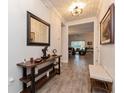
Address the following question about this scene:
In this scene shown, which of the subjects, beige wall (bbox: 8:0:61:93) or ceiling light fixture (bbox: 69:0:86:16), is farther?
ceiling light fixture (bbox: 69:0:86:16)

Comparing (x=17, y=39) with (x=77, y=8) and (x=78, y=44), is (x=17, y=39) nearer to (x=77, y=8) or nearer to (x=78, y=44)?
(x=77, y=8)

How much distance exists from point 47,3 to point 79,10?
122 centimetres

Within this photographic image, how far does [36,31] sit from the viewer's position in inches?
113

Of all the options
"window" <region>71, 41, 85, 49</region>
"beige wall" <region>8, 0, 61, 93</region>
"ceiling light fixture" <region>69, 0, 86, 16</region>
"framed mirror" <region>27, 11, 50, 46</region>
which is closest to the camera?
"beige wall" <region>8, 0, 61, 93</region>

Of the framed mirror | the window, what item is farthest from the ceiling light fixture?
the window

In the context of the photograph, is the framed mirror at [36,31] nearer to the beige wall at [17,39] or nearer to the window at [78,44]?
the beige wall at [17,39]

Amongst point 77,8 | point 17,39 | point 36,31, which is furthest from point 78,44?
point 17,39

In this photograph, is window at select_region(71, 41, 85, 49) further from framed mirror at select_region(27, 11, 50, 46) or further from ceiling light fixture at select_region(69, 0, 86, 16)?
framed mirror at select_region(27, 11, 50, 46)

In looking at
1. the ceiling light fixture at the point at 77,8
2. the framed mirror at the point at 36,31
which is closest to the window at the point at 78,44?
the ceiling light fixture at the point at 77,8

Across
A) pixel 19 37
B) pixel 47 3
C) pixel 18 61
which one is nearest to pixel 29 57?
pixel 18 61

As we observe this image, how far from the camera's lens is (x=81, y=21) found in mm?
6199

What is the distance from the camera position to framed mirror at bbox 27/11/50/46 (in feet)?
8.04

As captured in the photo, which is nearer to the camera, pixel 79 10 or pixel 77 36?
pixel 79 10
